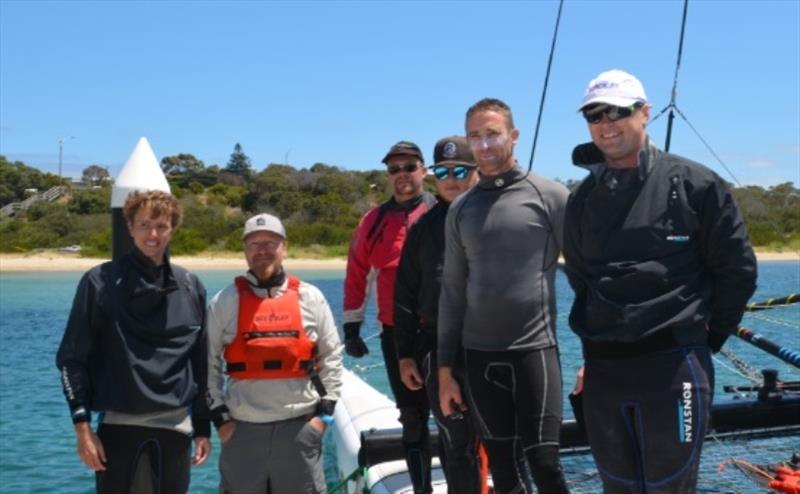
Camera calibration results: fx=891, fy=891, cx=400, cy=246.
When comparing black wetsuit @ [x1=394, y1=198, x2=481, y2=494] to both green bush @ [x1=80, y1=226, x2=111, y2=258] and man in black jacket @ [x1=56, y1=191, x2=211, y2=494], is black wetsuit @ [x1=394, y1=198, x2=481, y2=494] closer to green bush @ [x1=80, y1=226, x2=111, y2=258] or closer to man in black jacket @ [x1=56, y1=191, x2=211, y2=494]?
man in black jacket @ [x1=56, y1=191, x2=211, y2=494]

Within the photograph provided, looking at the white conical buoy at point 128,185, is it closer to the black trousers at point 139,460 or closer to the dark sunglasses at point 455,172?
the black trousers at point 139,460

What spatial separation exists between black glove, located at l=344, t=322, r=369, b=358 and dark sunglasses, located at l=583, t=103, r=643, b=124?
74.2 inches

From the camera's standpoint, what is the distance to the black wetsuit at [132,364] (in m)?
3.20

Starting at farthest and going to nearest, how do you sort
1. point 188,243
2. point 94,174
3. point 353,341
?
1. point 94,174
2. point 188,243
3. point 353,341

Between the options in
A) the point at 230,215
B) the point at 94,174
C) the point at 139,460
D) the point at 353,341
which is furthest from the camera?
the point at 94,174

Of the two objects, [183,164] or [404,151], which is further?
[183,164]

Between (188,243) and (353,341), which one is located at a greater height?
(353,341)

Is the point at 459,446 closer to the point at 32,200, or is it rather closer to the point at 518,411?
the point at 518,411

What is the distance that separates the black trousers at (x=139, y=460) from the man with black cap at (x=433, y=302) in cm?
Result: 102

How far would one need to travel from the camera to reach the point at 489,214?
3.24m

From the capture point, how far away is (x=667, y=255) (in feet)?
8.38

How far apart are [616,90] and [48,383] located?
13180mm

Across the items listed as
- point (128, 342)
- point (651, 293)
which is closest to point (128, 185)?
point (128, 342)

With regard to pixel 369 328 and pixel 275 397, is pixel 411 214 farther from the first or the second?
pixel 369 328
